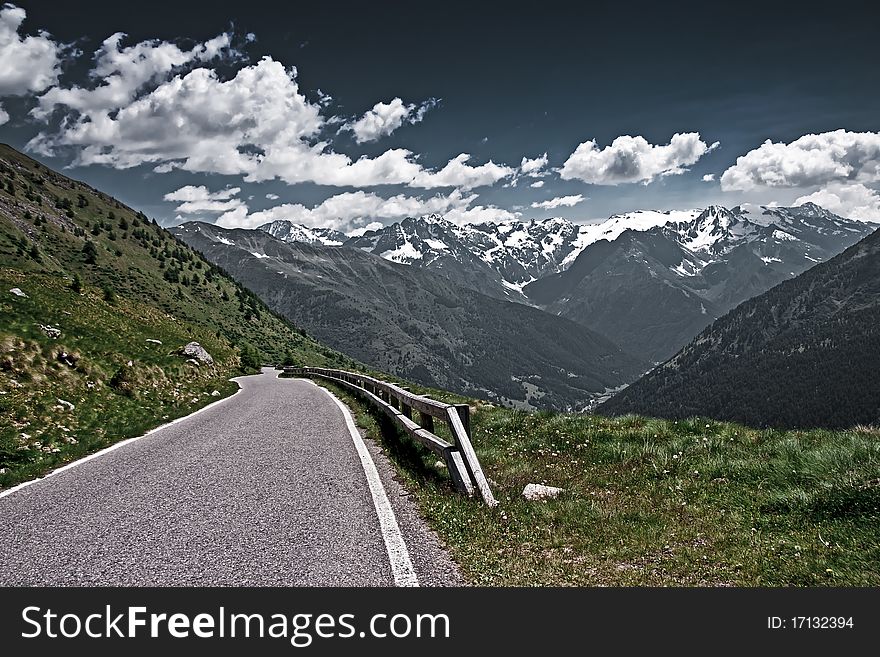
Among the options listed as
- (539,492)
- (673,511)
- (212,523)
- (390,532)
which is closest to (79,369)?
(212,523)

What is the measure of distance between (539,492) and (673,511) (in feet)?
6.32

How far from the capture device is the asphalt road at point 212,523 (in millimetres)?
5520

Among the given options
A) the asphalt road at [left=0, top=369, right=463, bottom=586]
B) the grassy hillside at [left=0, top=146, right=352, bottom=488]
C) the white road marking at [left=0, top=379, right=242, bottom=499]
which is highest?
the grassy hillside at [left=0, top=146, right=352, bottom=488]

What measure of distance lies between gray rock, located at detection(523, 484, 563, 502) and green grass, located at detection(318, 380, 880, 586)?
155 millimetres

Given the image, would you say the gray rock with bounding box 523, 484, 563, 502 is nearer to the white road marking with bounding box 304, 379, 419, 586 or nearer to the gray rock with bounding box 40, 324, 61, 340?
the white road marking with bounding box 304, 379, 419, 586

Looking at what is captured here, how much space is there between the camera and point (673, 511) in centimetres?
750

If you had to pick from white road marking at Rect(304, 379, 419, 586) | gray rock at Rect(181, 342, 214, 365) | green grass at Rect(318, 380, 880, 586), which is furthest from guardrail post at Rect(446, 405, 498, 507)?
gray rock at Rect(181, 342, 214, 365)

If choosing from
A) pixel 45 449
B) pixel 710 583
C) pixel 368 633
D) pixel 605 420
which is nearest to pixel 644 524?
pixel 710 583

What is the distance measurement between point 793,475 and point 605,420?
21.4 ft

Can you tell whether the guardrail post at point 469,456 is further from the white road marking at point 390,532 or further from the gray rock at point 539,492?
the white road marking at point 390,532

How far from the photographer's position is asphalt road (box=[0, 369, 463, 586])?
5.52m

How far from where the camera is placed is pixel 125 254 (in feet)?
420

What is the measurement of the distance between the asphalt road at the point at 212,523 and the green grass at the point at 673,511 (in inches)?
30.1

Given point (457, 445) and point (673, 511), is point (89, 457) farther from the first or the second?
point (673, 511)
